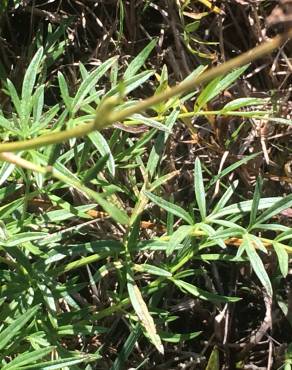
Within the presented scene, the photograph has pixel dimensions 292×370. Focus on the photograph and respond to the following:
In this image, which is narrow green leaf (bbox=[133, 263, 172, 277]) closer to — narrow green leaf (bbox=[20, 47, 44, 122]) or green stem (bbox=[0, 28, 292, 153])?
narrow green leaf (bbox=[20, 47, 44, 122])

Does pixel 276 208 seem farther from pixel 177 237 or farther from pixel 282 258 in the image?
pixel 177 237

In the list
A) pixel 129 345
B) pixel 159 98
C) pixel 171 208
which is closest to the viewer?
pixel 159 98

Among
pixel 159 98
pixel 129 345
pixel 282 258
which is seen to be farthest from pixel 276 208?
pixel 159 98

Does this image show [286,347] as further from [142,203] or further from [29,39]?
[29,39]

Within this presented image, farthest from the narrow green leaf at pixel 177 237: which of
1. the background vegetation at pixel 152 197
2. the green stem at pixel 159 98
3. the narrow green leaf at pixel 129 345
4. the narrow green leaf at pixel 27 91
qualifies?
the green stem at pixel 159 98

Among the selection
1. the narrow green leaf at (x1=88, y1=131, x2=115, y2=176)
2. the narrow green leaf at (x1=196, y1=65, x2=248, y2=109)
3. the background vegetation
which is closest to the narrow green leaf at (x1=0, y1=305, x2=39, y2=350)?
the background vegetation

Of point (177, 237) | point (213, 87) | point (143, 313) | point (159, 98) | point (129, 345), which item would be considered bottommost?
point (129, 345)

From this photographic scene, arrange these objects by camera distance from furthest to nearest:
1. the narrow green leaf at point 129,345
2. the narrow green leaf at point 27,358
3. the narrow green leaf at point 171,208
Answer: the narrow green leaf at point 129,345 → the narrow green leaf at point 171,208 → the narrow green leaf at point 27,358

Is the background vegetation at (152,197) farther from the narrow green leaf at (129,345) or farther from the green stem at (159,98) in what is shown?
the green stem at (159,98)

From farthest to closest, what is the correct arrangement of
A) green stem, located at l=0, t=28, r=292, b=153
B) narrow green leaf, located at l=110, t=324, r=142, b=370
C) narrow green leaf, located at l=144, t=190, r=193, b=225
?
1. narrow green leaf, located at l=110, t=324, r=142, b=370
2. narrow green leaf, located at l=144, t=190, r=193, b=225
3. green stem, located at l=0, t=28, r=292, b=153

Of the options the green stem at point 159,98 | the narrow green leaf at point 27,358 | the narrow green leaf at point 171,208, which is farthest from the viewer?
the narrow green leaf at point 171,208
